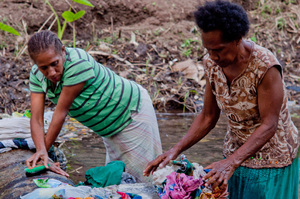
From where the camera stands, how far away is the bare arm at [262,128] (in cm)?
202

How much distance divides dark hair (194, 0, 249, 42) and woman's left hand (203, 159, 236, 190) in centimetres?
66

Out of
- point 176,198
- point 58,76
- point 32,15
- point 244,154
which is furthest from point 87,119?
point 32,15

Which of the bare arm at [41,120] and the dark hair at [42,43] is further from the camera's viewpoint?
the bare arm at [41,120]

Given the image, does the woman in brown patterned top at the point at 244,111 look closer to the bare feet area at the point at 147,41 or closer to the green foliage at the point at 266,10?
the bare feet area at the point at 147,41

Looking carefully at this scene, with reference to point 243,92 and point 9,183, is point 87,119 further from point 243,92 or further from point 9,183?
point 243,92

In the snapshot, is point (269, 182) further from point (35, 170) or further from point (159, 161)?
point (35, 170)

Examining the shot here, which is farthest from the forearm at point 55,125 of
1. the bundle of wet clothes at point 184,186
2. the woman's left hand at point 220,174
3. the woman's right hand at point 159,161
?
the woman's left hand at point 220,174

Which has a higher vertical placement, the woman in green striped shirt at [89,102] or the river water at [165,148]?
the woman in green striped shirt at [89,102]

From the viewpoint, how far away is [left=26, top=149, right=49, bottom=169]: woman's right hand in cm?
278

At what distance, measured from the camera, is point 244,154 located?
2.07m

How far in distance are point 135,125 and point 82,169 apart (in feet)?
5.04

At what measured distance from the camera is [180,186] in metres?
2.12

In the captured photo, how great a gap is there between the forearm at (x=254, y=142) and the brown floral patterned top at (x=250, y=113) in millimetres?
138

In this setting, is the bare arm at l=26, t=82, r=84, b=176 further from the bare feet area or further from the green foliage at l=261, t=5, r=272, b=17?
the green foliage at l=261, t=5, r=272, b=17
